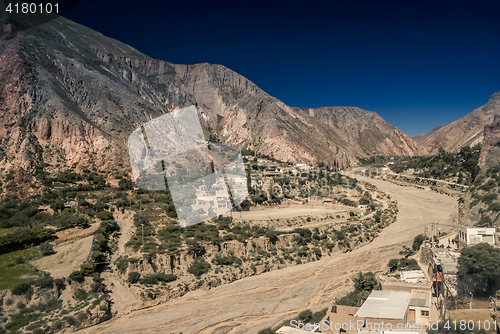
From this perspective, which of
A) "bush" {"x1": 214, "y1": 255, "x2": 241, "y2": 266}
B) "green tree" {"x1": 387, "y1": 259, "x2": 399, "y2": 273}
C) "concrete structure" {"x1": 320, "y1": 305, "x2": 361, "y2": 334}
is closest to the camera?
"concrete structure" {"x1": 320, "y1": 305, "x2": 361, "y2": 334}

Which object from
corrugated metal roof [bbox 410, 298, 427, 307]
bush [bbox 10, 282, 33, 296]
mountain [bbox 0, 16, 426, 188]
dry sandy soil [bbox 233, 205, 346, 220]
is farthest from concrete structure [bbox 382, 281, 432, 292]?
mountain [bbox 0, 16, 426, 188]

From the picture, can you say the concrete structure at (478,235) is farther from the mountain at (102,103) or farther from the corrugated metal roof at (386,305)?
the mountain at (102,103)

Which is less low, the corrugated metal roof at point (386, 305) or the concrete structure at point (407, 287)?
the corrugated metal roof at point (386, 305)

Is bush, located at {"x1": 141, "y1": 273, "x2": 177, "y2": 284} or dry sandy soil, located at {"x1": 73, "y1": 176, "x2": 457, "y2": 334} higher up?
bush, located at {"x1": 141, "y1": 273, "x2": 177, "y2": 284}

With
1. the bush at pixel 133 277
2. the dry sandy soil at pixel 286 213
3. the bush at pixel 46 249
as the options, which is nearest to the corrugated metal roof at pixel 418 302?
the bush at pixel 133 277

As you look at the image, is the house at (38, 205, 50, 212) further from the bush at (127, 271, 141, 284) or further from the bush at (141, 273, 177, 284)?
the bush at (141, 273, 177, 284)

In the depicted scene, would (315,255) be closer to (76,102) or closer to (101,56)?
(76,102)
